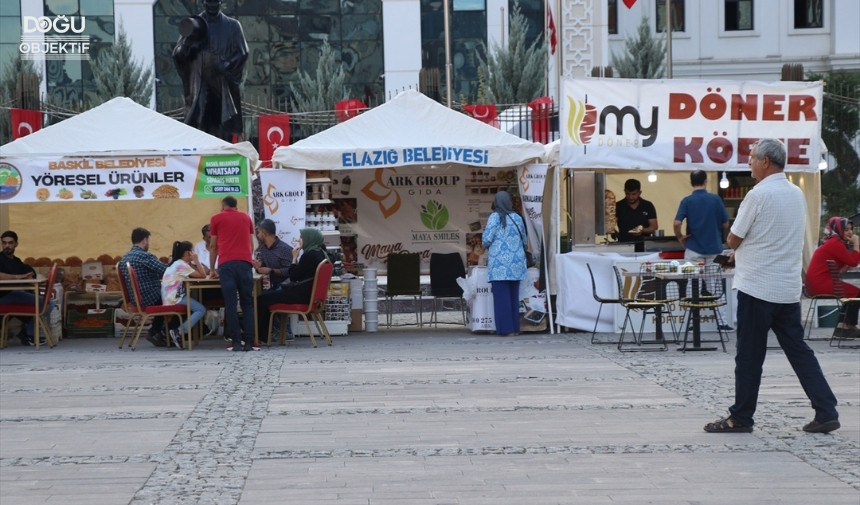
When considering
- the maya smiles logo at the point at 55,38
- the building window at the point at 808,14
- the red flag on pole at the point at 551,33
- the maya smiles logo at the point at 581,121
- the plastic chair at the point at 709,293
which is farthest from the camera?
the building window at the point at 808,14

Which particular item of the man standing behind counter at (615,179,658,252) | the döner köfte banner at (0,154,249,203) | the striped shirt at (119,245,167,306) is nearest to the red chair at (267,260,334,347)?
the striped shirt at (119,245,167,306)

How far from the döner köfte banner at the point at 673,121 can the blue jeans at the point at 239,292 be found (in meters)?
4.06

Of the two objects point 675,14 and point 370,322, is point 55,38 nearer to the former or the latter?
point 675,14

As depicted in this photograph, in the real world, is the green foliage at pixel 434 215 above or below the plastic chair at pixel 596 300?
above

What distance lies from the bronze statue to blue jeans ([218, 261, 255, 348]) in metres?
4.55

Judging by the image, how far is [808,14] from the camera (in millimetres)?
43531

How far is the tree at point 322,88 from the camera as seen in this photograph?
39562mm

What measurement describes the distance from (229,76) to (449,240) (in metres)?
3.95

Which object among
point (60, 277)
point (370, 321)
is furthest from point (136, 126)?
point (370, 321)

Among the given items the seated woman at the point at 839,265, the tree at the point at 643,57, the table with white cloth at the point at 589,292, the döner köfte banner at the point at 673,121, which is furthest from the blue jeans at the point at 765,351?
the tree at the point at 643,57

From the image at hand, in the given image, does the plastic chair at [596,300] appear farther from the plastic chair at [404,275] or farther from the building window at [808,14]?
the building window at [808,14]

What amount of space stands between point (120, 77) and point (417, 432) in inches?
1266

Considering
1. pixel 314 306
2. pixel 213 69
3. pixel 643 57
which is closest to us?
pixel 314 306

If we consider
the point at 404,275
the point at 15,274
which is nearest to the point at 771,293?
the point at 404,275
